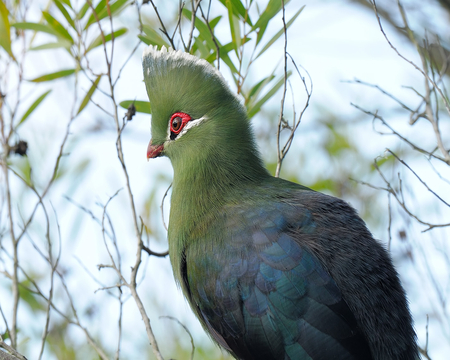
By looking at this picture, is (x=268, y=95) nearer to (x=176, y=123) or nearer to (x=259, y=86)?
(x=259, y=86)

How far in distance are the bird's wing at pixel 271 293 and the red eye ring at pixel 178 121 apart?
0.66 meters

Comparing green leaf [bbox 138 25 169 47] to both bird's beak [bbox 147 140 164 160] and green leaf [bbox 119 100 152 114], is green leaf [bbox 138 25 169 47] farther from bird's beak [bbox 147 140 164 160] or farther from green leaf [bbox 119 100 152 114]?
bird's beak [bbox 147 140 164 160]

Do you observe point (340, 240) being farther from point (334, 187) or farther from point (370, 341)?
point (334, 187)

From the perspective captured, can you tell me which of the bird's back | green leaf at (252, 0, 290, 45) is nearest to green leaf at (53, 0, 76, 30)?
green leaf at (252, 0, 290, 45)

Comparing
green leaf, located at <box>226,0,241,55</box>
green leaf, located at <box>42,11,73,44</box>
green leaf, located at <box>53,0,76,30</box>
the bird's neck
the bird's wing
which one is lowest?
the bird's wing

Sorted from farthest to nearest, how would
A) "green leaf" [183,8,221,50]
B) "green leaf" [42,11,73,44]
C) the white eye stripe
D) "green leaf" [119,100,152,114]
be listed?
"green leaf" [119,100,152,114]
"green leaf" [42,11,73,44]
"green leaf" [183,8,221,50]
the white eye stripe

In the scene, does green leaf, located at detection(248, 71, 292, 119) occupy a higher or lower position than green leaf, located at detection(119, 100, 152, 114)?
higher

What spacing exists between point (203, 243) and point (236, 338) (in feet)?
1.56

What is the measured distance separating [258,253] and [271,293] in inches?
7.6

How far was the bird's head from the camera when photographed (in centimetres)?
305

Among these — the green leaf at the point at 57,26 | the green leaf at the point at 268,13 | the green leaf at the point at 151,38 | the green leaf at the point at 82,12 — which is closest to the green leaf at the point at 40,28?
the green leaf at the point at 57,26

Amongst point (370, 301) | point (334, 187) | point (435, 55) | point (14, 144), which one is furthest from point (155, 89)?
point (435, 55)

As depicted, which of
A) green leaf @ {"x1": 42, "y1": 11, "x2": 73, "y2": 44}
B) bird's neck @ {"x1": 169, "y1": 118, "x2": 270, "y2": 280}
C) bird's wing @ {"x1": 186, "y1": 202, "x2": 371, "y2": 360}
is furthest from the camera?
green leaf @ {"x1": 42, "y1": 11, "x2": 73, "y2": 44}

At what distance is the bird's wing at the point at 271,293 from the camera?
244cm
